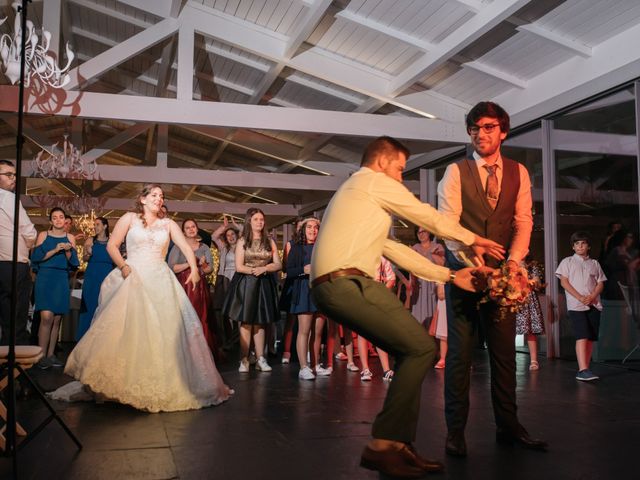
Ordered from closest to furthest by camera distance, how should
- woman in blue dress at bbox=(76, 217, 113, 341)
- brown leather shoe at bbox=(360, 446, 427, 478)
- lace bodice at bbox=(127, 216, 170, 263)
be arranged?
1. brown leather shoe at bbox=(360, 446, 427, 478)
2. lace bodice at bbox=(127, 216, 170, 263)
3. woman in blue dress at bbox=(76, 217, 113, 341)

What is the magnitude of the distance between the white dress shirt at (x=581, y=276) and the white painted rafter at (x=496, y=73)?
2674mm

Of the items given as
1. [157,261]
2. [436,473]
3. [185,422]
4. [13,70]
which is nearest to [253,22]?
[13,70]

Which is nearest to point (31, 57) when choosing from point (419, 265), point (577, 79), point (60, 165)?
point (60, 165)

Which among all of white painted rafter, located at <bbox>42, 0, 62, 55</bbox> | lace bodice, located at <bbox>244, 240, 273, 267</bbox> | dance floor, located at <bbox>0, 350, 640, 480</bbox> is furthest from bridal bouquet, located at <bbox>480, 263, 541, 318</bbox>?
white painted rafter, located at <bbox>42, 0, 62, 55</bbox>

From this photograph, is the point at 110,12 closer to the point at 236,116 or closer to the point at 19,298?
the point at 236,116

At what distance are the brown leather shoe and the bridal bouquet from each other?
75 cm

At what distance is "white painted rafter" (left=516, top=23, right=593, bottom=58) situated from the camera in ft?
21.1

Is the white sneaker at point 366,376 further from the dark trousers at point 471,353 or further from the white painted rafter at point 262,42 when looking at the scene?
the white painted rafter at point 262,42

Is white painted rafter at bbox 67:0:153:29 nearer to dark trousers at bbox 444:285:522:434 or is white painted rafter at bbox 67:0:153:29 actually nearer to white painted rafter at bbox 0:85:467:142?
white painted rafter at bbox 0:85:467:142

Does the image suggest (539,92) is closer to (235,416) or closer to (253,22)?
(253,22)

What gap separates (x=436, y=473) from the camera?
267 cm

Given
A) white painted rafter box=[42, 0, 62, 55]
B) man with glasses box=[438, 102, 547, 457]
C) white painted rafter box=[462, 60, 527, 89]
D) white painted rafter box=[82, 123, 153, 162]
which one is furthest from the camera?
white painted rafter box=[82, 123, 153, 162]

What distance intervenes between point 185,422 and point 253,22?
5.80m

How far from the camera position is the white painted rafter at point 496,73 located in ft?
24.6
